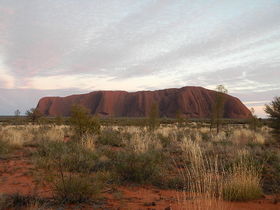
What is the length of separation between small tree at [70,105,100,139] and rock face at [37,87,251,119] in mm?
77736

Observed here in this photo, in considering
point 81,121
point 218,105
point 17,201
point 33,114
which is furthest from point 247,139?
point 33,114

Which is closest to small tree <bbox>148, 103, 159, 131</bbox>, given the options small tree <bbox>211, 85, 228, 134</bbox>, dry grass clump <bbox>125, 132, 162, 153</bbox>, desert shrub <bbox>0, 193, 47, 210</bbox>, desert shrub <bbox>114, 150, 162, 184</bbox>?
small tree <bbox>211, 85, 228, 134</bbox>

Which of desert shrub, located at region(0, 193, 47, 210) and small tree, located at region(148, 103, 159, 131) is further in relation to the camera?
small tree, located at region(148, 103, 159, 131)

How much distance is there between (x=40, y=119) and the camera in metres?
31.7

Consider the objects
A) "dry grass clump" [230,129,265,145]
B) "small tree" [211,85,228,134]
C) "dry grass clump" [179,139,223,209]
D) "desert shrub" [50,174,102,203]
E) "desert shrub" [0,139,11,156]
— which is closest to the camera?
"dry grass clump" [179,139,223,209]

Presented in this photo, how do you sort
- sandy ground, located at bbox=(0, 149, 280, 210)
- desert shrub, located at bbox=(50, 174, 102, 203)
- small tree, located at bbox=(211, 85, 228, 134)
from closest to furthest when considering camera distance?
sandy ground, located at bbox=(0, 149, 280, 210)
desert shrub, located at bbox=(50, 174, 102, 203)
small tree, located at bbox=(211, 85, 228, 134)

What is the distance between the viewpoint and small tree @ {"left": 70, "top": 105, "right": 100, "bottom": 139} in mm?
11898

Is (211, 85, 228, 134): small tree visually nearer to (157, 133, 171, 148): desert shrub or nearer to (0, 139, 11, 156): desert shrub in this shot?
(157, 133, 171, 148): desert shrub

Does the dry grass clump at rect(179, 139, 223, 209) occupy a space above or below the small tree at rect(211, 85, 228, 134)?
below

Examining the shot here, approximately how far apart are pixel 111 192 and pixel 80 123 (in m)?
7.97

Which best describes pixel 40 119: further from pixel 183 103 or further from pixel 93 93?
pixel 93 93

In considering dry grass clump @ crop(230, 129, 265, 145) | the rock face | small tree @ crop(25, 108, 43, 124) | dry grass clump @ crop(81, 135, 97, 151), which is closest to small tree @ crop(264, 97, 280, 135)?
dry grass clump @ crop(230, 129, 265, 145)

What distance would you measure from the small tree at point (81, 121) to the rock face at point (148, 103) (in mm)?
77736

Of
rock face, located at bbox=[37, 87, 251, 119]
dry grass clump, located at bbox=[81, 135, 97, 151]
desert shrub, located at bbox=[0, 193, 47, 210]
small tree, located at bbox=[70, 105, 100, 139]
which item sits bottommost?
desert shrub, located at bbox=[0, 193, 47, 210]
